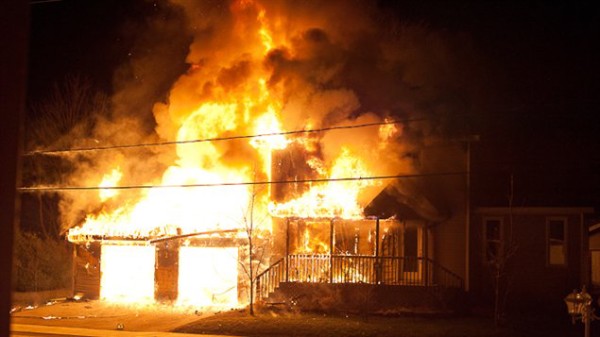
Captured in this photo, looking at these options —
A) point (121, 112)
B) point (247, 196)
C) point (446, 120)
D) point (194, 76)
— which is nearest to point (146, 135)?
point (121, 112)

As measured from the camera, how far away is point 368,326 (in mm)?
17062

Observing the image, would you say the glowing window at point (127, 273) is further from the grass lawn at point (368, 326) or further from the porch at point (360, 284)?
the grass lawn at point (368, 326)

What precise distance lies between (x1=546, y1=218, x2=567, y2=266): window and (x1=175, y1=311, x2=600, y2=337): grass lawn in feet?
8.27

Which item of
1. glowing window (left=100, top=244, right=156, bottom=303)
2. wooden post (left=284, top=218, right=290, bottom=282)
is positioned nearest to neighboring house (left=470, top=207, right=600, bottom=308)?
wooden post (left=284, top=218, right=290, bottom=282)

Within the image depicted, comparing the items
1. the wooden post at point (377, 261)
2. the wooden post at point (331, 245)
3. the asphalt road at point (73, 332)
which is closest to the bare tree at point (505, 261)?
the wooden post at point (377, 261)

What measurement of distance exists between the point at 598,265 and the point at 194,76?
1879cm

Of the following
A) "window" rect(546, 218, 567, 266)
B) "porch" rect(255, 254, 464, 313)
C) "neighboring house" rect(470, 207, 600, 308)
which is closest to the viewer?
"porch" rect(255, 254, 464, 313)

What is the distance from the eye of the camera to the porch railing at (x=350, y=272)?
66.8ft

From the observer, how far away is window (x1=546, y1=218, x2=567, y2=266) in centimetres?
2052

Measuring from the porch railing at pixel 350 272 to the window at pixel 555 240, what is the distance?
10.6 feet

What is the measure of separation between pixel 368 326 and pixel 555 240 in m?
7.75

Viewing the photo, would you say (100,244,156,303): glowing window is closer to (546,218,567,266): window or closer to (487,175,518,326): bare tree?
(487,175,518,326): bare tree

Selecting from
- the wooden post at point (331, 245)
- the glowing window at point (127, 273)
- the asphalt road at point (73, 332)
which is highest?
the wooden post at point (331, 245)

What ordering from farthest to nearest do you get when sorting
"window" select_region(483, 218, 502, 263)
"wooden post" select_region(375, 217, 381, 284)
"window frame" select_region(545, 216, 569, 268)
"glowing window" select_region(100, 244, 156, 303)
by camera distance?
"glowing window" select_region(100, 244, 156, 303)
"window" select_region(483, 218, 502, 263)
"window frame" select_region(545, 216, 569, 268)
"wooden post" select_region(375, 217, 381, 284)
